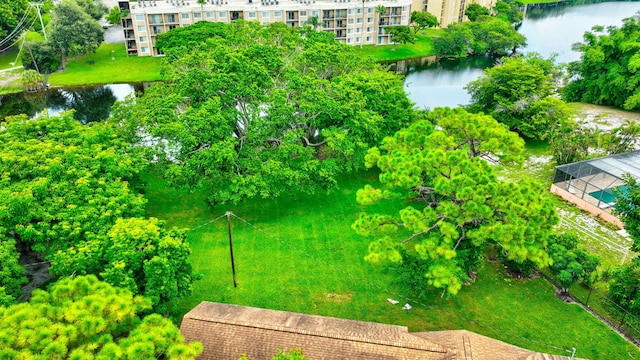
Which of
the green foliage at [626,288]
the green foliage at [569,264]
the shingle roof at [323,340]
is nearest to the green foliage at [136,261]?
the shingle roof at [323,340]

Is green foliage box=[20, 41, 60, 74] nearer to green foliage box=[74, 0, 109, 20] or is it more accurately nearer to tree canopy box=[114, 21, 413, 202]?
green foliage box=[74, 0, 109, 20]

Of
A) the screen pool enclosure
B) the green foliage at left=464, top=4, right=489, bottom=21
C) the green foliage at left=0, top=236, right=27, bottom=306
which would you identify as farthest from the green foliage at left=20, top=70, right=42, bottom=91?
the green foliage at left=464, top=4, right=489, bottom=21

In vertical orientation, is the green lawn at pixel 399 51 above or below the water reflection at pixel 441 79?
above

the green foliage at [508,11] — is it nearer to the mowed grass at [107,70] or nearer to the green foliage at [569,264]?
the mowed grass at [107,70]

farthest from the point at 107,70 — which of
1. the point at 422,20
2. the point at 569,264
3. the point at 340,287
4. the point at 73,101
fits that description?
the point at 569,264

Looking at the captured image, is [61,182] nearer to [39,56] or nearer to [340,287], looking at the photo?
[340,287]

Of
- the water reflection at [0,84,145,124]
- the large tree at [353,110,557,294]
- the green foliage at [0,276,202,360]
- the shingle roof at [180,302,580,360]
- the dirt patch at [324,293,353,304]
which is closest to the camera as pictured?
the green foliage at [0,276,202,360]
